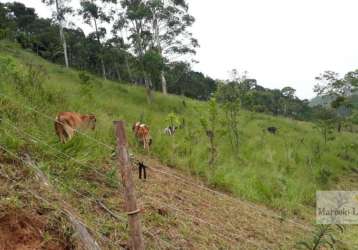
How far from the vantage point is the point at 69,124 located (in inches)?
169

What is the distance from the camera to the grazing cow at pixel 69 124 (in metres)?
3.99

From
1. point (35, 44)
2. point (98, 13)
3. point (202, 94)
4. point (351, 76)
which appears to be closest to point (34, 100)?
point (351, 76)

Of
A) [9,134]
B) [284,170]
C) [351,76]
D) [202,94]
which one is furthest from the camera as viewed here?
[202,94]

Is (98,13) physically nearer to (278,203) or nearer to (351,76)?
(351,76)

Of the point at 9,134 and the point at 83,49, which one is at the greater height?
the point at 83,49

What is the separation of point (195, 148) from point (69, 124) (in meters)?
3.61

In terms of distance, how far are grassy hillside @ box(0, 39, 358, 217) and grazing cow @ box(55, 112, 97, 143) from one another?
10cm

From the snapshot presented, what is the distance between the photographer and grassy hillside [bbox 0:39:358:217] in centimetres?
400

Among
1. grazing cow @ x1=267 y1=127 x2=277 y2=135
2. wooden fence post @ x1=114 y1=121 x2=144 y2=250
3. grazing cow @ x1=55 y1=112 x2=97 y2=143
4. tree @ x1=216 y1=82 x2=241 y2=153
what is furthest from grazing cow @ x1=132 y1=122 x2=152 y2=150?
grazing cow @ x1=267 y1=127 x2=277 y2=135

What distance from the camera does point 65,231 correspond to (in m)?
2.51

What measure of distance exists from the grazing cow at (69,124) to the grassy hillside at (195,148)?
0.10m

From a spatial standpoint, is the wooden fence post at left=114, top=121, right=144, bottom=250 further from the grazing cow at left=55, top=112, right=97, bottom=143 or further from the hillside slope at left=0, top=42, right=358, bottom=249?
the grazing cow at left=55, top=112, right=97, bottom=143

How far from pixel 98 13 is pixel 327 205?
72.2ft

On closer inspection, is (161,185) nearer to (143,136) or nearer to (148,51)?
(143,136)
